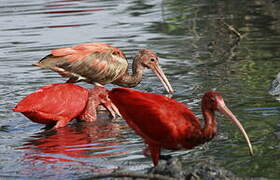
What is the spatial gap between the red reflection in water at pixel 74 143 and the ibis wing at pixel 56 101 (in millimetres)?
217

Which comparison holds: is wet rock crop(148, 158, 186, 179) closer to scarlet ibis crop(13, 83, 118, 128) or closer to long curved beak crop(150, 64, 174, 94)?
scarlet ibis crop(13, 83, 118, 128)

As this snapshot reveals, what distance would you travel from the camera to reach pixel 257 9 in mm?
17062

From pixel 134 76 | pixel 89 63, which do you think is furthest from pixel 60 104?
pixel 134 76

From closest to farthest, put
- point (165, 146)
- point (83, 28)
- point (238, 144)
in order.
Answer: point (165, 146) < point (238, 144) < point (83, 28)

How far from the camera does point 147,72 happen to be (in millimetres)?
12125

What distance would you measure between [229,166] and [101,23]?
10008 millimetres

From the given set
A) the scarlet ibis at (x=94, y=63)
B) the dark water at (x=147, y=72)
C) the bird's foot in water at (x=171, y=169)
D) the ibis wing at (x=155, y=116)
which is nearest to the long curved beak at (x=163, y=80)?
the scarlet ibis at (x=94, y=63)

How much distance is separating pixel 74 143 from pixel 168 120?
5.80 ft

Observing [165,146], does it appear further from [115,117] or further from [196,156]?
[115,117]

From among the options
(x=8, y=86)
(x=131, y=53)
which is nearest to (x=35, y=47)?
(x=131, y=53)

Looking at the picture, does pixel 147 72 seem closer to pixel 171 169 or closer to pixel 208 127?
pixel 208 127

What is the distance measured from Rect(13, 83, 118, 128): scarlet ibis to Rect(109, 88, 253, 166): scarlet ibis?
6.69 ft

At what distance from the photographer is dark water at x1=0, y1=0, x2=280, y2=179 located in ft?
23.5

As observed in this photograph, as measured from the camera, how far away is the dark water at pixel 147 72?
7148 mm
